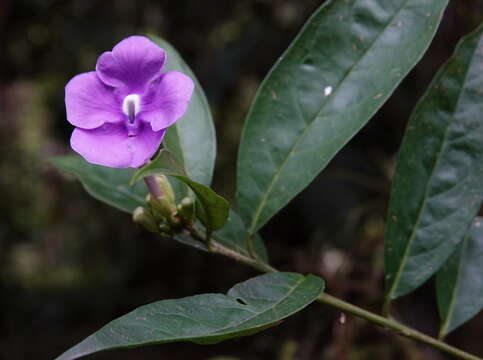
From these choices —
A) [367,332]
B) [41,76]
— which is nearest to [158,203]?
[367,332]

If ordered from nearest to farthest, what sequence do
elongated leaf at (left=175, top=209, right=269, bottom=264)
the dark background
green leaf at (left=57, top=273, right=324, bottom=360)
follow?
green leaf at (left=57, top=273, right=324, bottom=360) < elongated leaf at (left=175, top=209, right=269, bottom=264) < the dark background

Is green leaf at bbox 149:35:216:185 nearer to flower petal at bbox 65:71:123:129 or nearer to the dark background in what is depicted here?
flower petal at bbox 65:71:123:129

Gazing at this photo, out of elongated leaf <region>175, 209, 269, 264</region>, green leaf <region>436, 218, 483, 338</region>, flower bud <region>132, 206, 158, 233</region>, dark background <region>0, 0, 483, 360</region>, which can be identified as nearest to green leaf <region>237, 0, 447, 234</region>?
elongated leaf <region>175, 209, 269, 264</region>

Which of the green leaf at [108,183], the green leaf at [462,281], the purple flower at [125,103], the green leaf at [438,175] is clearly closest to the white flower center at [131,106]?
the purple flower at [125,103]

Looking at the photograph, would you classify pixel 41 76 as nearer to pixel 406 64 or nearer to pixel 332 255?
pixel 332 255

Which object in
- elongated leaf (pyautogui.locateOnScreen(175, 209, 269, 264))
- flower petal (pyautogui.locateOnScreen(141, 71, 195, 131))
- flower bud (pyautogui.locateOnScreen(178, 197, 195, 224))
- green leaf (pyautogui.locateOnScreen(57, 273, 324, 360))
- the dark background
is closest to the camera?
green leaf (pyautogui.locateOnScreen(57, 273, 324, 360))

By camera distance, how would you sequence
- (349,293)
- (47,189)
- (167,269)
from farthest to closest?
(47,189) → (167,269) → (349,293)
